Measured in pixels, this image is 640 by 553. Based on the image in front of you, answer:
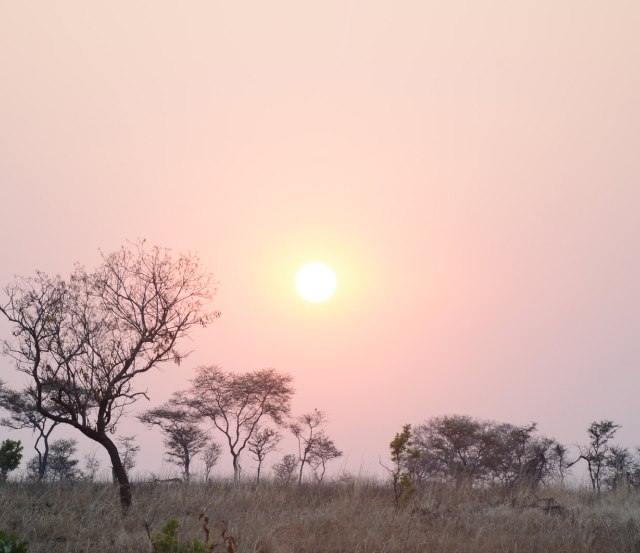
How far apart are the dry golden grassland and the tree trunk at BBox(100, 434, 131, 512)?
257mm

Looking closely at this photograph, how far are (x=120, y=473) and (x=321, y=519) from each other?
5.44 meters

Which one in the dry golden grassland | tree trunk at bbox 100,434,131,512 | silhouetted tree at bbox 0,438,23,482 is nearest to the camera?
the dry golden grassland

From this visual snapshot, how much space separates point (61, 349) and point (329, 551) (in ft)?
29.4

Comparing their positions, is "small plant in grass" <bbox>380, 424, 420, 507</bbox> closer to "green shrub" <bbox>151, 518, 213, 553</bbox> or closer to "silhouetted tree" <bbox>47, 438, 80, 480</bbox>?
"green shrub" <bbox>151, 518, 213, 553</bbox>

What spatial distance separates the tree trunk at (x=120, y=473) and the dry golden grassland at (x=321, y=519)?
0.26 m

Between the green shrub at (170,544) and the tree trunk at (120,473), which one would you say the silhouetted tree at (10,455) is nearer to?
the tree trunk at (120,473)

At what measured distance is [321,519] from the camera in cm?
1334

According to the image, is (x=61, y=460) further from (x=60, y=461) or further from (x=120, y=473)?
(x=120, y=473)

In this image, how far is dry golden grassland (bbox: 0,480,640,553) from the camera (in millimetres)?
11336

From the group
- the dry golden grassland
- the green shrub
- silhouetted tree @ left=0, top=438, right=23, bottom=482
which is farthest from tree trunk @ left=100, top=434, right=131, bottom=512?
silhouetted tree @ left=0, top=438, right=23, bottom=482

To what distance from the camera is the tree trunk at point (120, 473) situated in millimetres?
14602

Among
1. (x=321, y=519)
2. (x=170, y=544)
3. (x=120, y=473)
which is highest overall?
(x=120, y=473)

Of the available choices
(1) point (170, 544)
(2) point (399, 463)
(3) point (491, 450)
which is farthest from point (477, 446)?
(1) point (170, 544)

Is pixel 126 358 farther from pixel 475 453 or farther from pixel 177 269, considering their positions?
pixel 475 453
